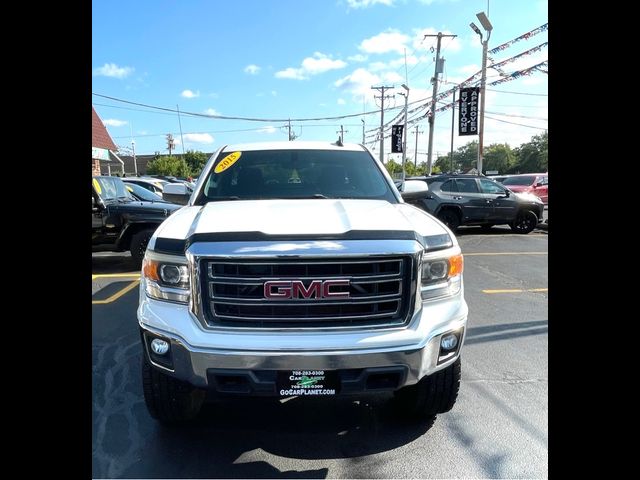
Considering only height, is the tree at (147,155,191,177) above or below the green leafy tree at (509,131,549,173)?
below

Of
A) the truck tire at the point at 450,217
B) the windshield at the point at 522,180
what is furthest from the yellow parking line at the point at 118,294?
the windshield at the point at 522,180

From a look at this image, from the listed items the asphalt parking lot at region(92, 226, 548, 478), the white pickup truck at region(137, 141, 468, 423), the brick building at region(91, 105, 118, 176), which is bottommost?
the asphalt parking lot at region(92, 226, 548, 478)

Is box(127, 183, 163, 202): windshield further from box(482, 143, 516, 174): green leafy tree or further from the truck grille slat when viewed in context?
box(482, 143, 516, 174): green leafy tree

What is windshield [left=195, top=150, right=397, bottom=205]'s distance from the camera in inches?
139

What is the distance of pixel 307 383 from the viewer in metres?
2.24

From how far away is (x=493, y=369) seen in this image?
3.73m

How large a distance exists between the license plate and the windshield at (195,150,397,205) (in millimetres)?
1598

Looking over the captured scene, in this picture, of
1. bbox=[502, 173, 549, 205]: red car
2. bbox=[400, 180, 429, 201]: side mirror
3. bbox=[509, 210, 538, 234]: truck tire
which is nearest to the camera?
bbox=[400, 180, 429, 201]: side mirror

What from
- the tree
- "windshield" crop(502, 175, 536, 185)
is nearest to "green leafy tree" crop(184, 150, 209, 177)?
the tree

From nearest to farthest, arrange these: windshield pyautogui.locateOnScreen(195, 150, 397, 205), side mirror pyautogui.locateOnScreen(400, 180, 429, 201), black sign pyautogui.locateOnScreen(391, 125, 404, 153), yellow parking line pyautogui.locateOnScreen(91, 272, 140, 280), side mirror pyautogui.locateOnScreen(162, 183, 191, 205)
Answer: windshield pyautogui.locateOnScreen(195, 150, 397, 205) < side mirror pyautogui.locateOnScreen(400, 180, 429, 201) < side mirror pyautogui.locateOnScreen(162, 183, 191, 205) < yellow parking line pyautogui.locateOnScreen(91, 272, 140, 280) < black sign pyautogui.locateOnScreen(391, 125, 404, 153)

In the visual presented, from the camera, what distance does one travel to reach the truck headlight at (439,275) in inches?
94.6
